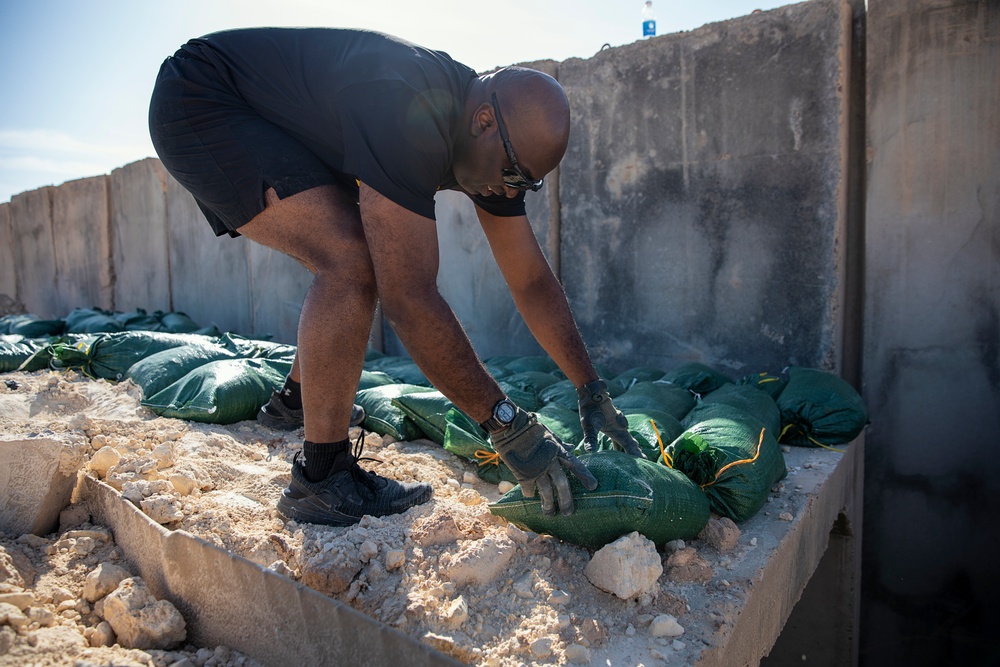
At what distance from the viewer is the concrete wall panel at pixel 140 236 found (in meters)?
6.60

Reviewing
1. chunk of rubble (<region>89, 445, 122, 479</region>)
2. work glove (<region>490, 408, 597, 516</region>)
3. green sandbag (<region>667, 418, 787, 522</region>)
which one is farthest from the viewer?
chunk of rubble (<region>89, 445, 122, 479</region>)

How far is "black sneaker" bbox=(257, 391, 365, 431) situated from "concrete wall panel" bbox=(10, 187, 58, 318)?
7056 mm

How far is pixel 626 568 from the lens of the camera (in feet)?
4.63

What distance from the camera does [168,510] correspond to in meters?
1.68

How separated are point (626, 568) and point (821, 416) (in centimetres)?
152

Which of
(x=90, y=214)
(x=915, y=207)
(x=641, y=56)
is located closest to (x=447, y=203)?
(x=641, y=56)

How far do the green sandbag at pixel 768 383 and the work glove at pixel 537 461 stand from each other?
156cm

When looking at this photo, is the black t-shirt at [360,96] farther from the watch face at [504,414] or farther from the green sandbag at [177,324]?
the green sandbag at [177,324]

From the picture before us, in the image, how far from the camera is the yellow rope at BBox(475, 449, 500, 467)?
2.12 m

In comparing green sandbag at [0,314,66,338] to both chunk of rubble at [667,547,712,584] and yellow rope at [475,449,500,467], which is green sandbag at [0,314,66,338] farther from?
chunk of rubble at [667,547,712,584]

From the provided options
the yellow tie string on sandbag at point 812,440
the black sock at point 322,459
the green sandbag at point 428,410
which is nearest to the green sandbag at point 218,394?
the green sandbag at point 428,410

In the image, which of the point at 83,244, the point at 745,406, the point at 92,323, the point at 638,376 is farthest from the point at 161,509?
the point at 83,244

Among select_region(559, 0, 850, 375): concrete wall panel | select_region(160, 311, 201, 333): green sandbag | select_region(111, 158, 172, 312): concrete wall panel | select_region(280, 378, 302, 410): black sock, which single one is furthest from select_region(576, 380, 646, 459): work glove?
select_region(111, 158, 172, 312): concrete wall panel

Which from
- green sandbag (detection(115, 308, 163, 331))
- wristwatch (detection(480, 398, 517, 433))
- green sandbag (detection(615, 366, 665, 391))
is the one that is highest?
wristwatch (detection(480, 398, 517, 433))
